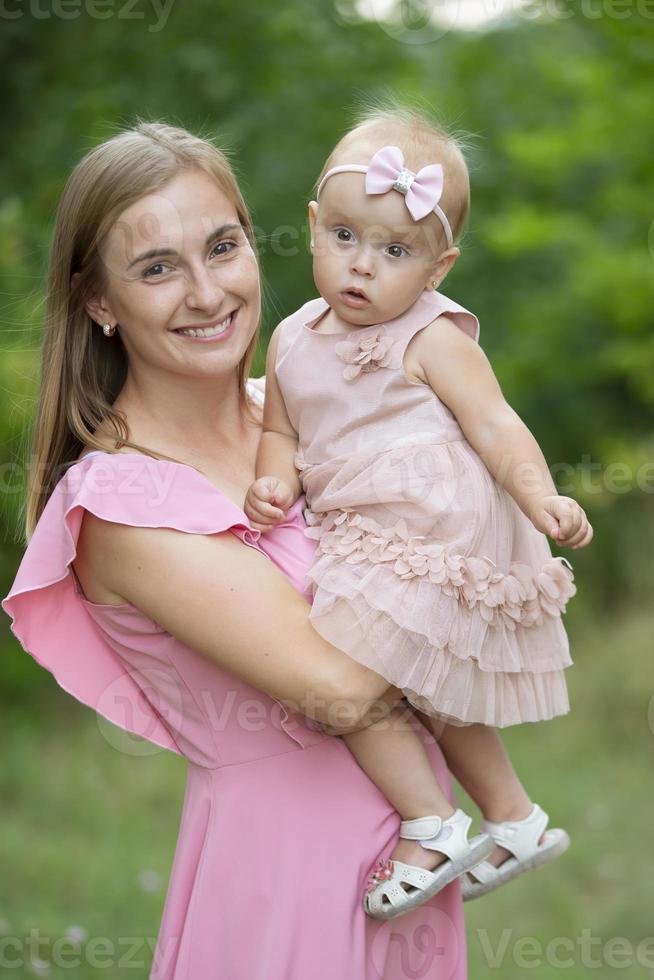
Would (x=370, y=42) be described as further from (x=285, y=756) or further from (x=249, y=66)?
(x=285, y=756)

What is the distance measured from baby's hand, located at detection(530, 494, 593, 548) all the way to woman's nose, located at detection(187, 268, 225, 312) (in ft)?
2.30

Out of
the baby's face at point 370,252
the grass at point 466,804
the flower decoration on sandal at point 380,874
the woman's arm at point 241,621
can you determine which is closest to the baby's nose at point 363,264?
the baby's face at point 370,252

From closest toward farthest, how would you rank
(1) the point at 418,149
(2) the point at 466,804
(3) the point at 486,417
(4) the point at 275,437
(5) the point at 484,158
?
(3) the point at 486,417 < (1) the point at 418,149 < (4) the point at 275,437 < (2) the point at 466,804 < (5) the point at 484,158

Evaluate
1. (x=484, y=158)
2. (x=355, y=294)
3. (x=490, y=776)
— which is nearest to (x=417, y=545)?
(x=355, y=294)

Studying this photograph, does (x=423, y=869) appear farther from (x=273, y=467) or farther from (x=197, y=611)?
(x=273, y=467)

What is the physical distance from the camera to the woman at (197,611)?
203cm

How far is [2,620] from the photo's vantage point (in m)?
6.45

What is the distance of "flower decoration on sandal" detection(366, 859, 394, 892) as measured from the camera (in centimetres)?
212

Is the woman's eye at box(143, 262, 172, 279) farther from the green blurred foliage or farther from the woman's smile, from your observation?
the green blurred foliage

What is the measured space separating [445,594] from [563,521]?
247 mm

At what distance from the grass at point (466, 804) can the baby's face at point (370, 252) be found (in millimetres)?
2066

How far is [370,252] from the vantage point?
2146 mm

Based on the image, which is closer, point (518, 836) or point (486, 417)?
point (486, 417)

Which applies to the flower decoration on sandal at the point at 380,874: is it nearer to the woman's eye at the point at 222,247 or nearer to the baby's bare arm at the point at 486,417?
the baby's bare arm at the point at 486,417
